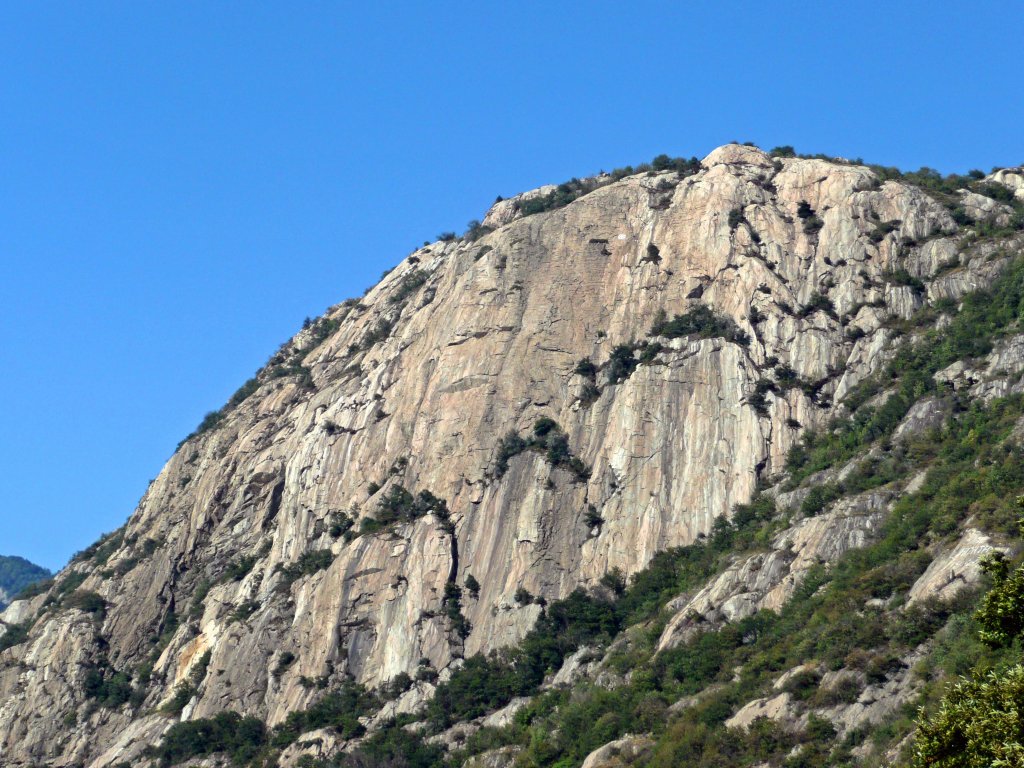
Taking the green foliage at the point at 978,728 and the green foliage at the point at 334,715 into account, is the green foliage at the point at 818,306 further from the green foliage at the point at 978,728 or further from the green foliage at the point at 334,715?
the green foliage at the point at 978,728

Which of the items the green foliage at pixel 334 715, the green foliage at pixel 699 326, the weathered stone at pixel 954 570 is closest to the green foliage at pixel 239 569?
the green foliage at pixel 334 715

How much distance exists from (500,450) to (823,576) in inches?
1117

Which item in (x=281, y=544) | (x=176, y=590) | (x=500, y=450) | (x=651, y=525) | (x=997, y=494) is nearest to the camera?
(x=997, y=494)

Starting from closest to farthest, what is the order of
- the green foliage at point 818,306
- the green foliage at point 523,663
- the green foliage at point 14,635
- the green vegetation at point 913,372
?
the green foliage at point 523,663 → the green vegetation at point 913,372 → the green foliage at point 818,306 → the green foliage at point 14,635

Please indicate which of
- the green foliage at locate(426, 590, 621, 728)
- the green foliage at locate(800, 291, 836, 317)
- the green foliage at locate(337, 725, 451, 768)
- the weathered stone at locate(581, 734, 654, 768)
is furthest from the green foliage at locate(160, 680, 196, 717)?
the green foliage at locate(800, 291, 836, 317)

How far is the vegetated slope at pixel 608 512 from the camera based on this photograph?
7138 centimetres

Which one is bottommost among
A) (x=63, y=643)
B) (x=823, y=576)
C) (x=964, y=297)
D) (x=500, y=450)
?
(x=823, y=576)

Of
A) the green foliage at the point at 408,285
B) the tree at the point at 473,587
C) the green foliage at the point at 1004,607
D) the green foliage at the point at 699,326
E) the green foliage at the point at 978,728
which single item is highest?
the green foliage at the point at 408,285

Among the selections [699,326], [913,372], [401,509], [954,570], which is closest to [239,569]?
[401,509]

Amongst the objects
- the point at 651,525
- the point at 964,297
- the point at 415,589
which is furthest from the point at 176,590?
the point at 964,297

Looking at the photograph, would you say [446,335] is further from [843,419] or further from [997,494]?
[997,494]

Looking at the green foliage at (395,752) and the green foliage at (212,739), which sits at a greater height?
the green foliage at (212,739)

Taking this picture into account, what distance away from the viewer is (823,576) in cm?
7375

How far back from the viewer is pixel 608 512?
294 ft
